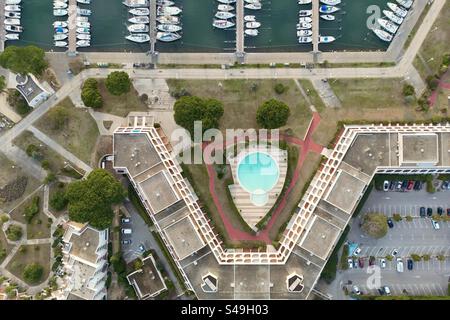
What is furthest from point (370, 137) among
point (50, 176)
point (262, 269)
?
point (50, 176)

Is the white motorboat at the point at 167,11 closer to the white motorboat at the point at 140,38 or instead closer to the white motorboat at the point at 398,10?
the white motorboat at the point at 140,38

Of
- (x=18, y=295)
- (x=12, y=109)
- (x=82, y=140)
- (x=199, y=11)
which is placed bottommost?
(x=18, y=295)

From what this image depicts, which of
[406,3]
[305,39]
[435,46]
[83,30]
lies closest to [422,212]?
[435,46]

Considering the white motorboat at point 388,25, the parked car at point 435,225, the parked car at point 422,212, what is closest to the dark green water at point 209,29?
the white motorboat at point 388,25

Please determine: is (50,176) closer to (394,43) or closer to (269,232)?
(269,232)

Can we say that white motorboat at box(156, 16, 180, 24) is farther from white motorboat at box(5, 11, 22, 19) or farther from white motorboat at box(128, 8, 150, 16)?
white motorboat at box(5, 11, 22, 19)
